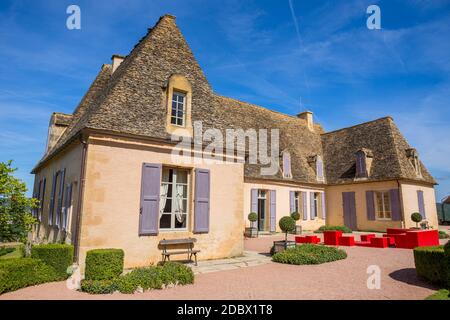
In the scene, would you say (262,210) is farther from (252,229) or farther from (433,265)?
(433,265)

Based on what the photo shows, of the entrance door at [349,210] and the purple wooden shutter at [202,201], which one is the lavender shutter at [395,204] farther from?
the purple wooden shutter at [202,201]

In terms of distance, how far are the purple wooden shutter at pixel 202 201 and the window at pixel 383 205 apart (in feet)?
46.9

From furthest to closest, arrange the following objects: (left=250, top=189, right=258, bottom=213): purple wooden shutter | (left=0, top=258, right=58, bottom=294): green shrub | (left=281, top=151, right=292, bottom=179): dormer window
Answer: (left=281, top=151, right=292, bottom=179): dormer window → (left=250, top=189, right=258, bottom=213): purple wooden shutter → (left=0, top=258, right=58, bottom=294): green shrub

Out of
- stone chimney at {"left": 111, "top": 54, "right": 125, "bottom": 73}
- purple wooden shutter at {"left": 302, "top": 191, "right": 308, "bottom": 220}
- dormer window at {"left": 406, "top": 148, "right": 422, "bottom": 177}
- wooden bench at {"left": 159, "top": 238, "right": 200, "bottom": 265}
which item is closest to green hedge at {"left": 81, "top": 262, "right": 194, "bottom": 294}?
wooden bench at {"left": 159, "top": 238, "right": 200, "bottom": 265}

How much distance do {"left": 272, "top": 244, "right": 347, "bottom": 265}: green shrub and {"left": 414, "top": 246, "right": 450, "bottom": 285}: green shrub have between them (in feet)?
9.12

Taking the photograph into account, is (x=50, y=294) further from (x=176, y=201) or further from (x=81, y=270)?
(x=176, y=201)

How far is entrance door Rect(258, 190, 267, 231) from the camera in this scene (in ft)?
59.6

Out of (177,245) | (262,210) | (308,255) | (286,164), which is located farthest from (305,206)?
(177,245)

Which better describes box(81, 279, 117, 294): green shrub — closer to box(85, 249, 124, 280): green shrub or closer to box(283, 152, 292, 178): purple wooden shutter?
box(85, 249, 124, 280): green shrub

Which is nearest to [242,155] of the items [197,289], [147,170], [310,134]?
[147,170]

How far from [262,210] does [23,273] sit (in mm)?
13713

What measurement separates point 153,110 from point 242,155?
3.68 metres

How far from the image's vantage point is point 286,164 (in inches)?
774

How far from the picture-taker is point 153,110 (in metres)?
9.67
